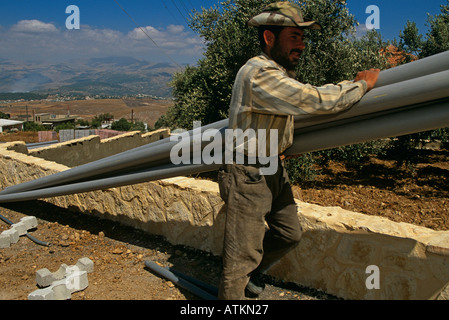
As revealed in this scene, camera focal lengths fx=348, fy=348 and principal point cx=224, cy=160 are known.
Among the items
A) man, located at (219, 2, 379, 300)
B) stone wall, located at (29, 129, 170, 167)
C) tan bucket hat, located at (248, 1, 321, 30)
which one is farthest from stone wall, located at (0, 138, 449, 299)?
stone wall, located at (29, 129, 170, 167)

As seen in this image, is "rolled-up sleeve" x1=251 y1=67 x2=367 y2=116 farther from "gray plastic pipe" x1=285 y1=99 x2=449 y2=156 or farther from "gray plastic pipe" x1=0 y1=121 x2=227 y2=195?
"gray plastic pipe" x1=0 y1=121 x2=227 y2=195

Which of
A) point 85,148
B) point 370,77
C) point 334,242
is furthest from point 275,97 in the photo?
point 85,148

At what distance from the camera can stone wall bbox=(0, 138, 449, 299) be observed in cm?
249

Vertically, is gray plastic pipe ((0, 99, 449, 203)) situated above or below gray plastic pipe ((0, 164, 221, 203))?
above

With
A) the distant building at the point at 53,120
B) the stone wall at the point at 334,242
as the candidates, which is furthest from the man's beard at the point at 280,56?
the distant building at the point at 53,120

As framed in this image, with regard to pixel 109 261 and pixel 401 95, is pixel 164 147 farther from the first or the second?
pixel 401 95

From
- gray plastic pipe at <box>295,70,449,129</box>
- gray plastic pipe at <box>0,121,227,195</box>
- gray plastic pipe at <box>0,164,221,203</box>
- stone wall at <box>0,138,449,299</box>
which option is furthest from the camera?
gray plastic pipe at <box>0,121,227,195</box>

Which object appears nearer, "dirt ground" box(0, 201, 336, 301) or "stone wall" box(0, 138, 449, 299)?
"stone wall" box(0, 138, 449, 299)

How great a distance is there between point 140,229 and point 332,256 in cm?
249

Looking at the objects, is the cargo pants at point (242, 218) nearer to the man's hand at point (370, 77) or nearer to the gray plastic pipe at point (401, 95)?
the gray plastic pipe at point (401, 95)

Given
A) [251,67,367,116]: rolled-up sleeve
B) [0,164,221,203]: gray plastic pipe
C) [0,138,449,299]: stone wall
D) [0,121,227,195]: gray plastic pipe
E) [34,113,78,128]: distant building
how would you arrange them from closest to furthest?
1. [251,67,367,116]: rolled-up sleeve
2. [0,138,449,299]: stone wall
3. [0,164,221,203]: gray plastic pipe
4. [0,121,227,195]: gray plastic pipe
5. [34,113,78,128]: distant building

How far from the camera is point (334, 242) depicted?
2.87 metres

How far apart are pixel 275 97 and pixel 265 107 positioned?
0.10 meters

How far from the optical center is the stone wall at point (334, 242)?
8.18ft
